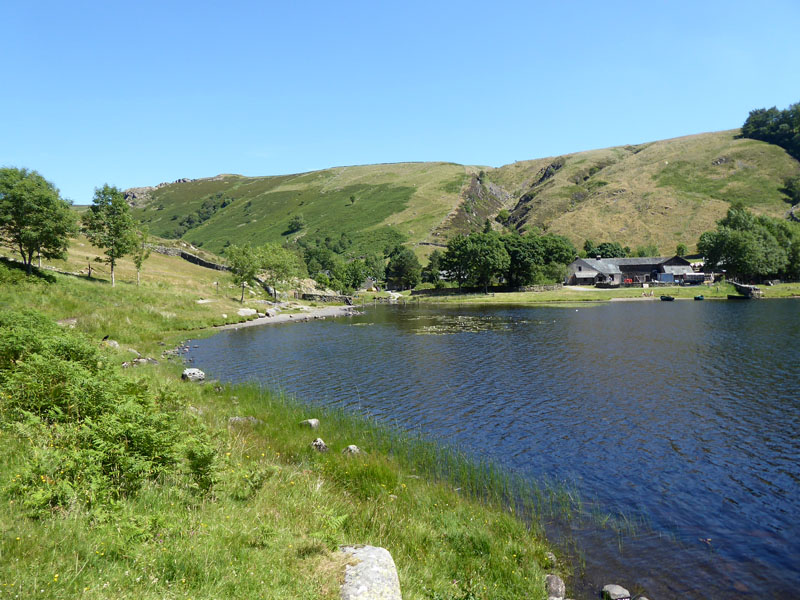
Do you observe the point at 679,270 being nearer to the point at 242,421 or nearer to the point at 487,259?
the point at 487,259

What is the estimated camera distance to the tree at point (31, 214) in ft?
164

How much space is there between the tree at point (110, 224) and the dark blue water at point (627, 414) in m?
26.9

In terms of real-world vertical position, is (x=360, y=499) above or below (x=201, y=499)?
below

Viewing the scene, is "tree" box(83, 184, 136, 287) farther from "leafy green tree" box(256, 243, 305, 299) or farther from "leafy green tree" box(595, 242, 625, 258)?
"leafy green tree" box(595, 242, 625, 258)

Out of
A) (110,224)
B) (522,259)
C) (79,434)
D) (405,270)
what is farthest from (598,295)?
(79,434)

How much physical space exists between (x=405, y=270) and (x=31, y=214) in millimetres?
127966

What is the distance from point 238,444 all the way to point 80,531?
347 inches

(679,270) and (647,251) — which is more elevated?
(647,251)

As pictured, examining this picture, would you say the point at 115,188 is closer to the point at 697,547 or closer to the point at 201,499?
the point at 201,499

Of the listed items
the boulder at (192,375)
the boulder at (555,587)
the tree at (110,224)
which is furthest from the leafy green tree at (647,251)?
the boulder at (555,587)

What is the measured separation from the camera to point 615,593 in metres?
10.9

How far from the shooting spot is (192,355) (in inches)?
1679

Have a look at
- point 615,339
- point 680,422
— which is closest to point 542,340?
point 615,339

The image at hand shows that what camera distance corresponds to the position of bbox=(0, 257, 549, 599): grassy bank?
7297 millimetres
